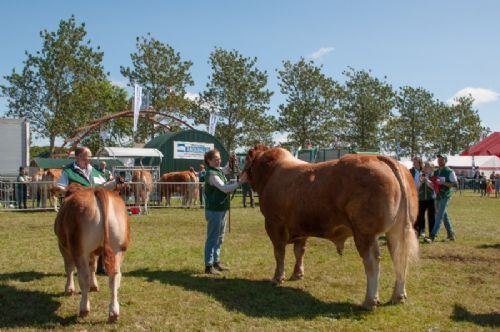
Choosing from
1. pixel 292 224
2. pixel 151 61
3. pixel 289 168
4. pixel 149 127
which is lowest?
pixel 292 224

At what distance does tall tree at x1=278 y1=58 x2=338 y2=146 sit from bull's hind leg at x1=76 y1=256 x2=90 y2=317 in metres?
40.0

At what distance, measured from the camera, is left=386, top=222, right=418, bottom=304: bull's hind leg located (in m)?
6.13

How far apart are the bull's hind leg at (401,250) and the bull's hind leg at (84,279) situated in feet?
12.3

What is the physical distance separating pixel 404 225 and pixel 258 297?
2.14m

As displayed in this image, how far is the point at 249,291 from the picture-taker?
22.4ft

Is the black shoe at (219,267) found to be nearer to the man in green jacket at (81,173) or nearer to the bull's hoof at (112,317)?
the man in green jacket at (81,173)

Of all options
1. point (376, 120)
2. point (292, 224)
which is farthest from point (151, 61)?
point (292, 224)

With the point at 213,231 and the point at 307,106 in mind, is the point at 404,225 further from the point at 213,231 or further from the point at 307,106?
the point at 307,106

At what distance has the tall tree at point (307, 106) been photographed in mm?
44906

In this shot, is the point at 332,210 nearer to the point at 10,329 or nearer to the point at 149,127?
the point at 10,329

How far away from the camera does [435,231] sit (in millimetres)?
11445

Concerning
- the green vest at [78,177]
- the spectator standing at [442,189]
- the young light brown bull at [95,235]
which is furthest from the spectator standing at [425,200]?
the young light brown bull at [95,235]

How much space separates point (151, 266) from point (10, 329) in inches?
140

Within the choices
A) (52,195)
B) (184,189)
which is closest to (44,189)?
(52,195)
